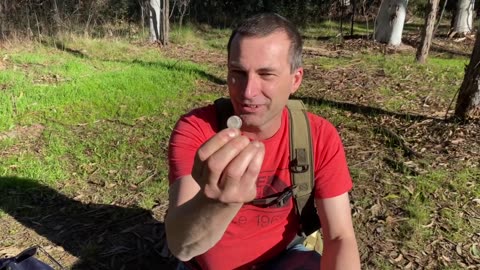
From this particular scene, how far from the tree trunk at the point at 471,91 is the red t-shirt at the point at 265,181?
302 cm

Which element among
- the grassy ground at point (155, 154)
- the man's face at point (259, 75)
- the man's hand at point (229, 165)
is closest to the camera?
the man's hand at point (229, 165)

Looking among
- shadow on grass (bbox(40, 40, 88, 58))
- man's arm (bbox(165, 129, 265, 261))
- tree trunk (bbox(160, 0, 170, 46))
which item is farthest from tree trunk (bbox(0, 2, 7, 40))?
man's arm (bbox(165, 129, 265, 261))

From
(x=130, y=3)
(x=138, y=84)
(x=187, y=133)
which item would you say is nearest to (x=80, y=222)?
(x=187, y=133)

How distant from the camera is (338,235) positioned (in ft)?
6.65

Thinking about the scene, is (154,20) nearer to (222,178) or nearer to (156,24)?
(156,24)

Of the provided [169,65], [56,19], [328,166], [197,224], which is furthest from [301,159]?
[56,19]

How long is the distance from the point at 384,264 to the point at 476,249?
2.12 ft

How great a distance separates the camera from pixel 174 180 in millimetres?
1840

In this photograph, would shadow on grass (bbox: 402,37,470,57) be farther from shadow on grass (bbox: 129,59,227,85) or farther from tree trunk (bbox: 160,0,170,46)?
shadow on grass (bbox: 129,59,227,85)

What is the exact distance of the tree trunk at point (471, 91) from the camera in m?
4.44

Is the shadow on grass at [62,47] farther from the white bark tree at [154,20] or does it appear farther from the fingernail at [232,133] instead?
the fingernail at [232,133]

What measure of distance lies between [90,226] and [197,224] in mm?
2272

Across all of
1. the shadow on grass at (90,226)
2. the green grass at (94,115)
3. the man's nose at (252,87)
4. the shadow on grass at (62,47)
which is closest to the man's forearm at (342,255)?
the man's nose at (252,87)

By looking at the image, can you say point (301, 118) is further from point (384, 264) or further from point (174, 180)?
point (384, 264)
